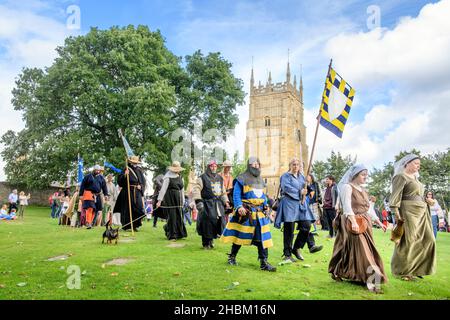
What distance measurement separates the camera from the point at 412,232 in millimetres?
6273

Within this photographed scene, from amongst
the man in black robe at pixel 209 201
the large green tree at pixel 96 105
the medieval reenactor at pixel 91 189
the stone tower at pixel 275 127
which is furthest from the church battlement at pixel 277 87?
the man in black robe at pixel 209 201

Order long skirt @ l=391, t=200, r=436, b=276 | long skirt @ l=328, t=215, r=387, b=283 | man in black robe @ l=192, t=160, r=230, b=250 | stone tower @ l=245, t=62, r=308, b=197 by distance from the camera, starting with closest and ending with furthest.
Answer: long skirt @ l=328, t=215, r=387, b=283 < long skirt @ l=391, t=200, r=436, b=276 < man in black robe @ l=192, t=160, r=230, b=250 < stone tower @ l=245, t=62, r=308, b=197

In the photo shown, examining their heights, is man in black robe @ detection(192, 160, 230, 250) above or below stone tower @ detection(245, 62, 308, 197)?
below

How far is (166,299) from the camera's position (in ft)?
15.0

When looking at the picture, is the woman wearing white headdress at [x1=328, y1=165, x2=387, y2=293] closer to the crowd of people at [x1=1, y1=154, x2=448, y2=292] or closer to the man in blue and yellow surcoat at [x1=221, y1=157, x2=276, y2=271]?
the crowd of people at [x1=1, y1=154, x2=448, y2=292]

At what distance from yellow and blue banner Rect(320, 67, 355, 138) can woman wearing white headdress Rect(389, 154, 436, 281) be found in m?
1.89

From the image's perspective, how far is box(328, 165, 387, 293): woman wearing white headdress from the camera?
5.40 m

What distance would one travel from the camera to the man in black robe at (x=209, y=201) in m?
8.98

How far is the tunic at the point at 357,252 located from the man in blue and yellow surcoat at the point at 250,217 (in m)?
1.22

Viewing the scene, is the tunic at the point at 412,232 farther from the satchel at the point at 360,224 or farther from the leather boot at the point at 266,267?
the leather boot at the point at 266,267

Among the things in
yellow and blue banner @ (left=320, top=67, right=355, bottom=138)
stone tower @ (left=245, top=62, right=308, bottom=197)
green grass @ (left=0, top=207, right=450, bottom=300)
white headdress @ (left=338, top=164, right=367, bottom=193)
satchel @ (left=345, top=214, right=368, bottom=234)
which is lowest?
green grass @ (left=0, top=207, right=450, bottom=300)

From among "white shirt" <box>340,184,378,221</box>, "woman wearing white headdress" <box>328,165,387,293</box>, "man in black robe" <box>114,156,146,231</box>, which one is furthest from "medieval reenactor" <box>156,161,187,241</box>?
"white shirt" <box>340,184,378,221</box>

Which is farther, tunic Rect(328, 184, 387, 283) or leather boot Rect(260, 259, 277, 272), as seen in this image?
leather boot Rect(260, 259, 277, 272)

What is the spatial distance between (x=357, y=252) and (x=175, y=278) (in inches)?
106
